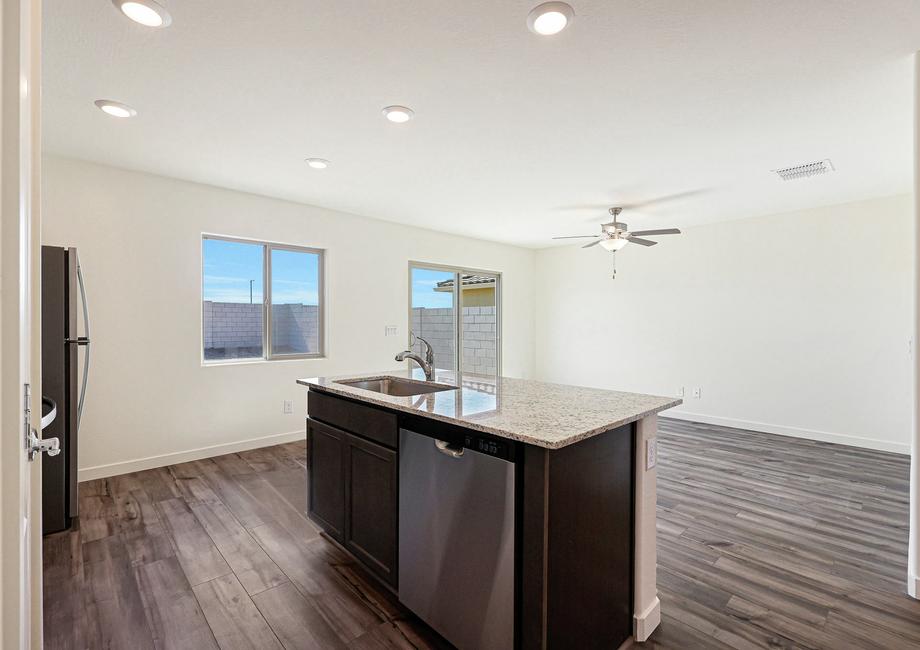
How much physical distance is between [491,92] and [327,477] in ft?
7.43

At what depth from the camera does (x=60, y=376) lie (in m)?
2.62

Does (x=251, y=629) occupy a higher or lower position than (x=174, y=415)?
lower

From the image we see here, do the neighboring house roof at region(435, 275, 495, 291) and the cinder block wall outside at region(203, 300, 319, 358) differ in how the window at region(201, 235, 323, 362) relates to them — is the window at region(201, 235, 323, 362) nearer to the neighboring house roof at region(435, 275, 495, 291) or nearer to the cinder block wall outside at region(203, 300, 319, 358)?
the cinder block wall outside at region(203, 300, 319, 358)

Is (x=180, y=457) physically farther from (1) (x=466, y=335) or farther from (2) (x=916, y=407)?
(2) (x=916, y=407)

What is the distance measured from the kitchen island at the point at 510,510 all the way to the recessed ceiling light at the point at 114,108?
208 cm

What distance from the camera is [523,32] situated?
1864 mm

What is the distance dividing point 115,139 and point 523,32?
2.78 m

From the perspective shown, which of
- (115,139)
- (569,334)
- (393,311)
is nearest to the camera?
(115,139)

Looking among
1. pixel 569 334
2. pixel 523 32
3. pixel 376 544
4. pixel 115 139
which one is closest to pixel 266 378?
pixel 115 139

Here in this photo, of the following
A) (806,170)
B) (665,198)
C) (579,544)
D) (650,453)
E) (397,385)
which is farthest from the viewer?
(665,198)

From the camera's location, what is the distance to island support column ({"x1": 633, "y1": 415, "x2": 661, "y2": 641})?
1.79 m

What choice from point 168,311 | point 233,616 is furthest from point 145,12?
point 168,311

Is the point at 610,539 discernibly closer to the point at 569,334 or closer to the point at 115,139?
the point at 115,139

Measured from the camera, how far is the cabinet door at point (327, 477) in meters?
2.34
